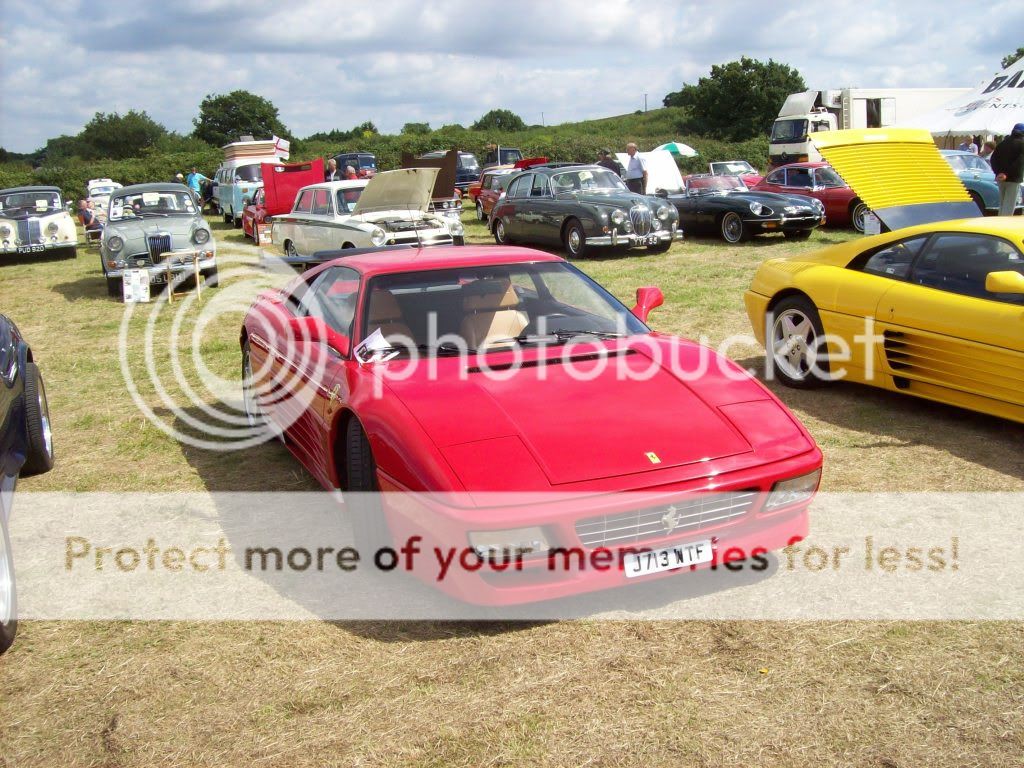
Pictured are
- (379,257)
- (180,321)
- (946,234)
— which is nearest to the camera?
(379,257)

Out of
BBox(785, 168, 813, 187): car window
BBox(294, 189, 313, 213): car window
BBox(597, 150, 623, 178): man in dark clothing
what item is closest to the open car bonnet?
BBox(294, 189, 313, 213): car window

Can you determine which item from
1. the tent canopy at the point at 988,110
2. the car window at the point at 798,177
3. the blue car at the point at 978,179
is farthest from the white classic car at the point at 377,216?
the tent canopy at the point at 988,110

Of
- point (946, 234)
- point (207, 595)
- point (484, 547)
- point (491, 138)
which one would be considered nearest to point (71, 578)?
point (207, 595)

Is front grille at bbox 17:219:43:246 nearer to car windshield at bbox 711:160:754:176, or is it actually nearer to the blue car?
the blue car

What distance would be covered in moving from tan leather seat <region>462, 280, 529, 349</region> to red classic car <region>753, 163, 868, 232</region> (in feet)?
43.0

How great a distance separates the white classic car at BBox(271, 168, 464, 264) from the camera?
1274cm

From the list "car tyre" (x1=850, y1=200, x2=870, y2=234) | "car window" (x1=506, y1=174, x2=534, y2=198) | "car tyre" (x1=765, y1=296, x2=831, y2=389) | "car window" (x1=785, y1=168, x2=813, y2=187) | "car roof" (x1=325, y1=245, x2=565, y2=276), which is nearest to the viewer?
"car roof" (x1=325, y1=245, x2=565, y2=276)

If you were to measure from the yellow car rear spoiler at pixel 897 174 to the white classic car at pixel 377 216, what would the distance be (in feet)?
20.3

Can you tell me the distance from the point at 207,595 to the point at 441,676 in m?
1.30

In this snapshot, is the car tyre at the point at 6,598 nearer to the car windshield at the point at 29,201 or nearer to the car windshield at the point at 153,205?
the car windshield at the point at 153,205

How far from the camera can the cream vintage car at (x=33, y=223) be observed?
61.1 ft

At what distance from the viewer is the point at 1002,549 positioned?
13.3 ft

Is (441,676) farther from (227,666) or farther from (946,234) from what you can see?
(946,234)

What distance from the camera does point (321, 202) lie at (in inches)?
561
